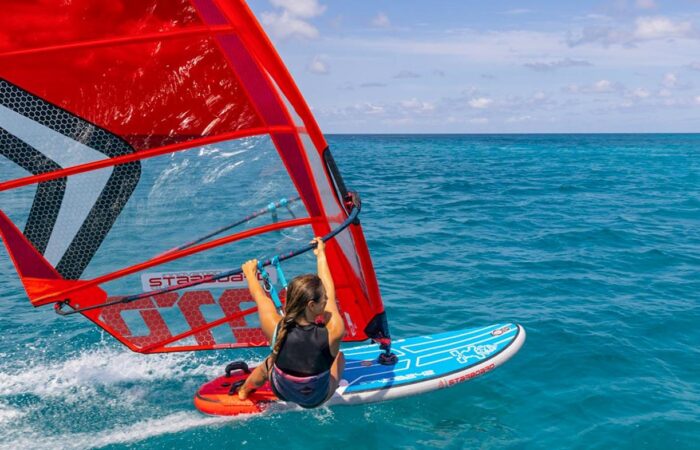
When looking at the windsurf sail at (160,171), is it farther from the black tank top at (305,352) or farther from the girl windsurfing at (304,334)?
the black tank top at (305,352)

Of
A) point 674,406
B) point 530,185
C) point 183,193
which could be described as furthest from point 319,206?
point 530,185

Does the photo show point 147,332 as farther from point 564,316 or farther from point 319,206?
point 564,316

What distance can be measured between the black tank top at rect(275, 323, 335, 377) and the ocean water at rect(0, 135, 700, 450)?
1.28 meters

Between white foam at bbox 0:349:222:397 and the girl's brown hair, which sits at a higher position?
the girl's brown hair

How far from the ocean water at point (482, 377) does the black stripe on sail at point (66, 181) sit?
0.98 feet

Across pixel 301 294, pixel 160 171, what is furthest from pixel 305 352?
pixel 160 171

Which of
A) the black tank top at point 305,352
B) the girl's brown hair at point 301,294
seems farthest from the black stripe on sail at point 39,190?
the black tank top at point 305,352

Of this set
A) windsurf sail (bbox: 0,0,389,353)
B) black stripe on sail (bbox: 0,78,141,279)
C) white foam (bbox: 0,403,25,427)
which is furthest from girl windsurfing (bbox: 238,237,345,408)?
white foam (bbox: 0,403,25,427)

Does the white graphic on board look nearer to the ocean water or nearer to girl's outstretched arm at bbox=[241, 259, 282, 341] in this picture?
the ocean water

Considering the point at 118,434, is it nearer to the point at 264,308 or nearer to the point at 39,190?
the point at 264,308

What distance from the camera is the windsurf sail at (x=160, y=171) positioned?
464cm

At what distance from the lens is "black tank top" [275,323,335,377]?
15.8 ft

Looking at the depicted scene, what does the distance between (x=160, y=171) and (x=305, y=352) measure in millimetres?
2089

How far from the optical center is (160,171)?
5.32 m
